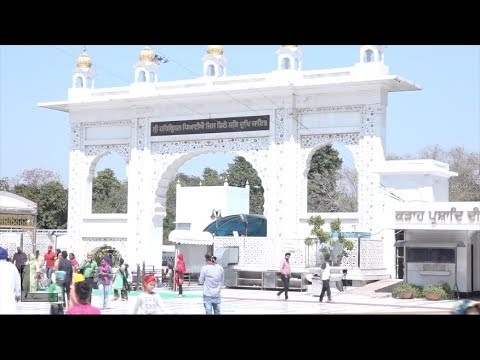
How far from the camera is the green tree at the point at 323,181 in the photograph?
4512 cm

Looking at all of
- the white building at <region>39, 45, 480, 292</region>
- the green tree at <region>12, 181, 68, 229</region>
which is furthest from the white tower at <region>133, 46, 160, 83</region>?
the green tree at <region>12, 181, 68, 229</region>

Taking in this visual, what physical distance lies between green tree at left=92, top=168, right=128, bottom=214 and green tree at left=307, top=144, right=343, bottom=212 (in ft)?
42.5

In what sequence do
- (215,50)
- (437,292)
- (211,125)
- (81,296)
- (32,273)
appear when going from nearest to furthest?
(81,296) → (32,273) → (437,292) → (211,125) → (215,50)

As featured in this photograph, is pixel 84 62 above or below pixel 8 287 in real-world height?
above

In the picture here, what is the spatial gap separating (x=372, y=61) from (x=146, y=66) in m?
8.46

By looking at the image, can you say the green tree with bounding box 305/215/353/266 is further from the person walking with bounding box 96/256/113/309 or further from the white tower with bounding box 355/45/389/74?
the person walking with bounding box 96/256/113/309

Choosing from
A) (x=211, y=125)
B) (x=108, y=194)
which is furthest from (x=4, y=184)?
(x=211, y=125)

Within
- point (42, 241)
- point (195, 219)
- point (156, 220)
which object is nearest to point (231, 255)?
point (156, 220)

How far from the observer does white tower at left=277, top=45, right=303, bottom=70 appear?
25.8 metres

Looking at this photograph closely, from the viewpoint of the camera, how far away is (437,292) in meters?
19.1

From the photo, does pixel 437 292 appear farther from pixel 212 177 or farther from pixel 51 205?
pixel 212 177

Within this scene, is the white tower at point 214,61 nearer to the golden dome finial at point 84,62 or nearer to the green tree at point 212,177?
the golden dome finial at point 84,62

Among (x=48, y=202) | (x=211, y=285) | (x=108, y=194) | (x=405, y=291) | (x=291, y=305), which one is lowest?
(x=291, y=305)
